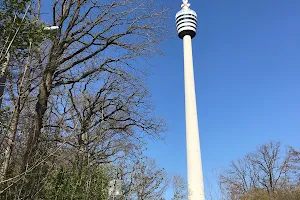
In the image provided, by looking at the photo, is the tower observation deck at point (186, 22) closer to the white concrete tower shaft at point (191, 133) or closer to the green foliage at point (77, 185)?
the white concrete tower shaft at point (191, 133)

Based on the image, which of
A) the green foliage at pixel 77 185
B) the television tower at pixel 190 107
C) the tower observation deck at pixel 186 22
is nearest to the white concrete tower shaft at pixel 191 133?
the television tower at pixel 190 107

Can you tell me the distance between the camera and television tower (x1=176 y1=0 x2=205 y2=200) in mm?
35469

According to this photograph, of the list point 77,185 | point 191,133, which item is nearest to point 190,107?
point 191,133

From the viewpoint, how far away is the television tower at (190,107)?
35.5 metres

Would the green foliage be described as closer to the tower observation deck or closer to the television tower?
the television tower

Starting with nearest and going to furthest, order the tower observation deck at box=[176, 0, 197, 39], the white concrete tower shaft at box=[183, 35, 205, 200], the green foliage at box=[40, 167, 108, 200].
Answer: the green foliage at box=[40, 167, 108, 200] < the white concrete tower shaft at box=[183, 35, 205, 200] < the tower observation deck at box=[176, 0, 197, 39]

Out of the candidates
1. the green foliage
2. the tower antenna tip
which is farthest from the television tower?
the green foliage

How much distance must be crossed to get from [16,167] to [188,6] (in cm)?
4411

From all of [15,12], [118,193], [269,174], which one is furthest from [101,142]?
[269,174]

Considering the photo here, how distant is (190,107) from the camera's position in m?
39.1

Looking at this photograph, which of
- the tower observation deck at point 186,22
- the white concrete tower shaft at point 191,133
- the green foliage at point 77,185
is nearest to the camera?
the green foliage at point 77,185

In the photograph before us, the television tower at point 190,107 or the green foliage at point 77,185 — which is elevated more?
the television tower at point 190,107

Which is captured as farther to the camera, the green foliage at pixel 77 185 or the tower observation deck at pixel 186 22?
the tower observation deck at pixel 186 22

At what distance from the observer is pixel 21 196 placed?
202 inches
